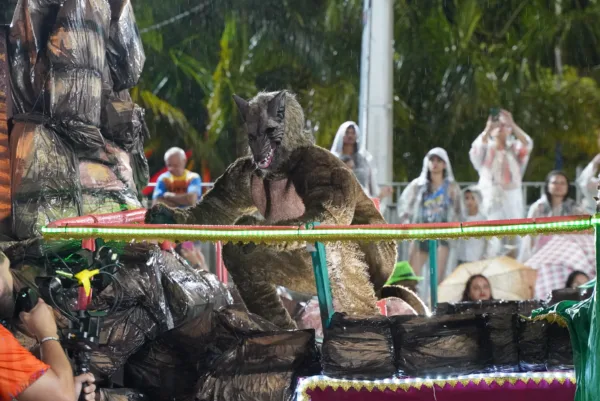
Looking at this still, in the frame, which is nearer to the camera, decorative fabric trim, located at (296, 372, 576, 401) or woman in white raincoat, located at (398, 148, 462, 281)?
decorative fabric trim, located at (296, 372, 576, 401)

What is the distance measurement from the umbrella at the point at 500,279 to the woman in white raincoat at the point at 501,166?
97 centimetres

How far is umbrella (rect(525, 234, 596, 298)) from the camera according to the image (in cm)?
791

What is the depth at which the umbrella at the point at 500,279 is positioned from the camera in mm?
8086

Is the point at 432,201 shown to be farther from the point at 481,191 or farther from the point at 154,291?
the point at 154,291

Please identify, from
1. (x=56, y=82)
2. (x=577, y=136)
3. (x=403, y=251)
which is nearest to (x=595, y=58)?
(x=577, y=136)

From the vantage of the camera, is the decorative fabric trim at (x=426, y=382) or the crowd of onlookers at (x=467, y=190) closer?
the decorative fabric trim at (x=426, y=382)

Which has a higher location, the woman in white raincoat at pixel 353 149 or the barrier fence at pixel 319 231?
the woman in white raincoat at pixel 353 149

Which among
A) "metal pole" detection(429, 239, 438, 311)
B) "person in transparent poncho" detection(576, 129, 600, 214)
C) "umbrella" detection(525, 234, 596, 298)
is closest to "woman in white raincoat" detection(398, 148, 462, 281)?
"umbrella" detection(525, 234, 596, 298)

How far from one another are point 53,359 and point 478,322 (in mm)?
1414

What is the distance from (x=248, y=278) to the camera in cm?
466

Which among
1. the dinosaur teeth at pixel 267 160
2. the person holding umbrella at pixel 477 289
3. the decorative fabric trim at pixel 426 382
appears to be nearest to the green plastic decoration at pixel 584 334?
the decorative fabric trim at pixel 426 382

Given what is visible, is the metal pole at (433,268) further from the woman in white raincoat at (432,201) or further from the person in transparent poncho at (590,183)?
the person in transparent poncho at (590,183)

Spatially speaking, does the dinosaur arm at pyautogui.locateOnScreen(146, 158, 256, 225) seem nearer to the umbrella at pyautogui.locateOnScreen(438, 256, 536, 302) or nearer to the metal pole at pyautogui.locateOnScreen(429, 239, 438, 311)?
the metal pole at pyautogui.locateOnScreen(429, 239, 438, 311)

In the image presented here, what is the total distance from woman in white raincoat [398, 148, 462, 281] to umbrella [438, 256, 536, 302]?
25.1 inches
